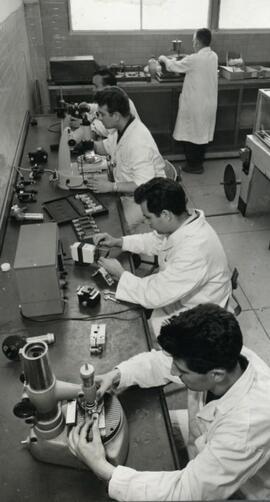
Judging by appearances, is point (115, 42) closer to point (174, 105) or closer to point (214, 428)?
point (174, 105)

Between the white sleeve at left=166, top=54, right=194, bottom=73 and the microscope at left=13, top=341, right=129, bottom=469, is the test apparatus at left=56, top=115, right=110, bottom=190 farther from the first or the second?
the white sleeve at left=166, top=54, right=194, bottom=73

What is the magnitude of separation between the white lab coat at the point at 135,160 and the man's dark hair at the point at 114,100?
13cm

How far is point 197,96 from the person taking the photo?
165 inches

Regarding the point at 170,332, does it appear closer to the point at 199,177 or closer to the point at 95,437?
the point at 95,437

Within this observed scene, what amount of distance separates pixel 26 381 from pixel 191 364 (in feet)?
1.46

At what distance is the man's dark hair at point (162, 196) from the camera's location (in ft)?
5.66

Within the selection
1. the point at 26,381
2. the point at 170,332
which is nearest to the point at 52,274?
the point at 26,381

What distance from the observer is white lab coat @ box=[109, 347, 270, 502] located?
3.39 feet

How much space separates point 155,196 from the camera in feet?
5.67

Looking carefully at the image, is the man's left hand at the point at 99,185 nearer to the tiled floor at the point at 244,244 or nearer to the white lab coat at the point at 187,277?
the white lab coat at the point at 187,277

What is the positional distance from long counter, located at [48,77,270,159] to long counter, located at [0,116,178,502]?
107 inches

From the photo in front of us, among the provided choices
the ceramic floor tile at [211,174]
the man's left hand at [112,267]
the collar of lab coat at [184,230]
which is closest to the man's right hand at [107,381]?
the man's left hand at [112,267]

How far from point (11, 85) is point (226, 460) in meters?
2.91

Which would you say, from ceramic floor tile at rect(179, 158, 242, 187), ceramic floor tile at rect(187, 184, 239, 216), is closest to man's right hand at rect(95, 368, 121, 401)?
ceramic floor tile at rect(187, 184, 239, 216)
